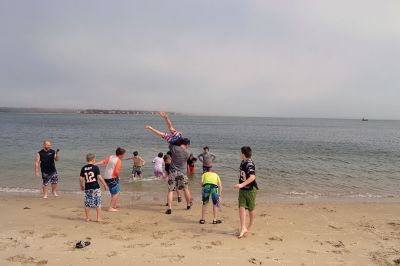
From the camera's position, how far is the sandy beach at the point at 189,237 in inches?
217

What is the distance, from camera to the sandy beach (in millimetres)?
5508

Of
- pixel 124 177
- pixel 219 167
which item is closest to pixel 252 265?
pixel 124 177

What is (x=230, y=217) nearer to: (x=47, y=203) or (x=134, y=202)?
(x=134, y=202)

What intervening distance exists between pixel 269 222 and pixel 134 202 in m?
4.34

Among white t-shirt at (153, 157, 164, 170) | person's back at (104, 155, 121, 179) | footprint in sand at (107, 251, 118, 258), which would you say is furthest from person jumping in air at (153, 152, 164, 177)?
footprint in sand at (107, 251, 118, 258)

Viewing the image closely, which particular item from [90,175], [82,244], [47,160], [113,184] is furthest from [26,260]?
[47,160]

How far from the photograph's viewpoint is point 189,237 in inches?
261

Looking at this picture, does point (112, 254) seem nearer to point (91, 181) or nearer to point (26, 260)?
point (26, 260)

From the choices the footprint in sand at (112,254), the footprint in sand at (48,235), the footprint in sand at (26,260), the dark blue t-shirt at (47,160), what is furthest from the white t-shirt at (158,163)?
the footprint in sand at (26,260)

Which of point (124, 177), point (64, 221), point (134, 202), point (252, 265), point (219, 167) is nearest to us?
point (252, 265)

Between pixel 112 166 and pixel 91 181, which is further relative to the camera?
pixel 112 166

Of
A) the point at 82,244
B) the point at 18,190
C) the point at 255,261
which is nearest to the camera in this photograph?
the point at 255,261

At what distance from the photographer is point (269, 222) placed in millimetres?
7938

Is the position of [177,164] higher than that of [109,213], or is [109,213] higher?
[177,164]
